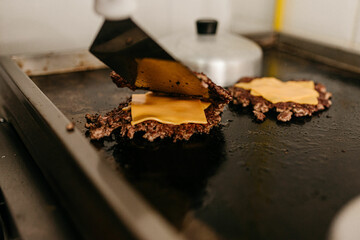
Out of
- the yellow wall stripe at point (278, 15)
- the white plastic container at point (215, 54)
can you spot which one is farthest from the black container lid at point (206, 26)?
the yellow wall stripe at point (278, 15)

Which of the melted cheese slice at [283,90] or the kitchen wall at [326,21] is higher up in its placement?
the kitchen wall at [326,21]

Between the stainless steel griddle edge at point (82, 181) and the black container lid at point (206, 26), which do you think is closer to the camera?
the stainless steel griddle edge at point (82, 181)

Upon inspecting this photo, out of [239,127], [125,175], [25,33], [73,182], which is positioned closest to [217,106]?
[239,127]

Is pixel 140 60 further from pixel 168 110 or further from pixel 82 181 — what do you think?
pixel 82 181

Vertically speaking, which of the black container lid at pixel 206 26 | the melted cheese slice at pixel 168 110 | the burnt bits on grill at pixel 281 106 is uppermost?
the black container lid at pixel 206 26

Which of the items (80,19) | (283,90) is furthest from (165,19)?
(283,90)

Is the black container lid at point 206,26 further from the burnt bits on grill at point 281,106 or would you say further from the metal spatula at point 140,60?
the metal spatula at point 140,60

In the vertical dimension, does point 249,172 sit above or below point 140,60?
below
